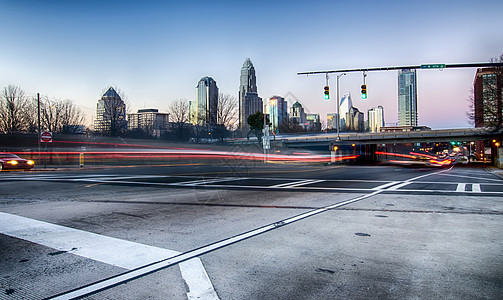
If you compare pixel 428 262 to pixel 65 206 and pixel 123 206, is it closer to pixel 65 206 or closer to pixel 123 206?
pixel 123 206

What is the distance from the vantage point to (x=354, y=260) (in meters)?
4.55

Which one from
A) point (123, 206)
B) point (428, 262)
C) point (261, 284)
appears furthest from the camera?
point (123, 206)

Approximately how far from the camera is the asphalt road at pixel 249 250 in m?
3.59

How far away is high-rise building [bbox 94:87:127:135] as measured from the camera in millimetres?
55969

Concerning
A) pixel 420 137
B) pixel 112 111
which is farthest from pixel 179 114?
pixel 420 137

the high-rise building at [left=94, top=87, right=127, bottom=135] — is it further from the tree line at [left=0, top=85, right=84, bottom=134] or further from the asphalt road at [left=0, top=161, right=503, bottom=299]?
the asphalt road at [left=0, top=161, right=503, bottom=299]

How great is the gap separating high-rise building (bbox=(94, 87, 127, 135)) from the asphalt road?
50037mm

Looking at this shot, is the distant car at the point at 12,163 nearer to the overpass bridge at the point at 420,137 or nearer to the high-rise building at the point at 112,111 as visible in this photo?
the high-rise building at the point at 112,111

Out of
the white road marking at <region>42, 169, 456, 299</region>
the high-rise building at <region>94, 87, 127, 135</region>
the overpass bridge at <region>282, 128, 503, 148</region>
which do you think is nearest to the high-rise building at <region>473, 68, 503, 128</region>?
the overpass bridge at <region>282, 128, 503, 148</region>

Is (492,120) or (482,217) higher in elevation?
(492,120)

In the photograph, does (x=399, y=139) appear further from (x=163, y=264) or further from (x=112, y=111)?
(x=163, y=264)

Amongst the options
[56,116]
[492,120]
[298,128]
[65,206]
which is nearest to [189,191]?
[65,206]

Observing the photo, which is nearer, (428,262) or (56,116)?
(428,262)

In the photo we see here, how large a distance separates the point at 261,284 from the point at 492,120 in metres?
47.2
